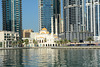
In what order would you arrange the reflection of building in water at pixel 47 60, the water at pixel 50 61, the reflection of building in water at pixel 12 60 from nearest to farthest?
1. the water at pixel 50 61
2. the reflection of building in water at pixel 47 60
3. the reflection of building in water at pixel 12 60

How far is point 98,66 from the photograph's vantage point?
70375 mm

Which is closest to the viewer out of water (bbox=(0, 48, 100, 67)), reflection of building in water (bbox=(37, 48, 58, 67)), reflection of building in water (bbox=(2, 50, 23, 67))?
water (bbox=(0, 48, 100, 67))

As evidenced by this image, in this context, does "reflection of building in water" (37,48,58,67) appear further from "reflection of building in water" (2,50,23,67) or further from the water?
"reflection of building in water" (2,50,23,67)

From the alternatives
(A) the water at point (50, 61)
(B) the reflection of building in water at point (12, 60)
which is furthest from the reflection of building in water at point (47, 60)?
(B) the reflection of building in water at point (12, 60)

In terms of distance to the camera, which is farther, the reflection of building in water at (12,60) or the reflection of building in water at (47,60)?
the reflection of building in water at (12,60)

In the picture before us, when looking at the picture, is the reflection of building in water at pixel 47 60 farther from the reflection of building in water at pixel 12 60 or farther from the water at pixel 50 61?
the reflection of building in water at pixel 12 60

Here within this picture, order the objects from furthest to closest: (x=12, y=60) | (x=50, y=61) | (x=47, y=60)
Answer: (x=12, y=60) < (x=47, y=60) < (x=50, y=61)

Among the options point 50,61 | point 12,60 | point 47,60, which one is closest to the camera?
point 50,61

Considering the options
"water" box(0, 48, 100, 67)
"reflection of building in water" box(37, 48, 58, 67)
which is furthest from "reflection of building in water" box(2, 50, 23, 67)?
"reflection of building in water" box(37, 48, 58, 67)

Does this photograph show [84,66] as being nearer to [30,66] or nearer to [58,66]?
[58,66]

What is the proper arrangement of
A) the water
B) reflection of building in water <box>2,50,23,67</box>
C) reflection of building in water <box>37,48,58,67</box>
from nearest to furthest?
the water < reflection of building in water <box>37,48,58,67</box> < reflection of building in water <box>2,50,23,67</box>

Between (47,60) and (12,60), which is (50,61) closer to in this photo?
(47,60)

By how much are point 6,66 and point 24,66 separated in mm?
5648

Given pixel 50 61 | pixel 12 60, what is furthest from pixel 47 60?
pixel 12 60
